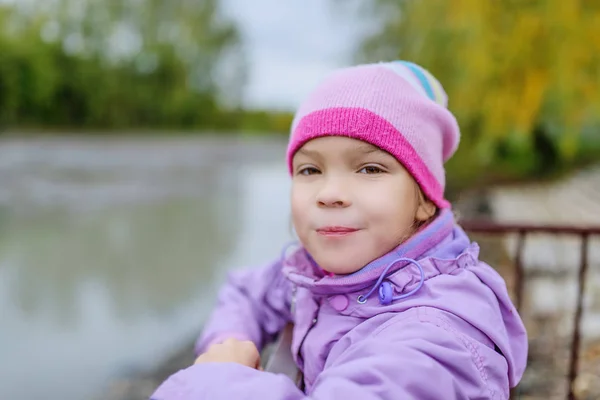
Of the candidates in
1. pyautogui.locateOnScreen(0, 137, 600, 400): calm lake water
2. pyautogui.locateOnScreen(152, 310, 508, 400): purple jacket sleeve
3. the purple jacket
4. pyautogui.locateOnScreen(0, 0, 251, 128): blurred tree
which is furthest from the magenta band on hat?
pyautogui.locateOnScreen(0, 0, 251, 128): blurred tree

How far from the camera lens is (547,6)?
5262 millimetres

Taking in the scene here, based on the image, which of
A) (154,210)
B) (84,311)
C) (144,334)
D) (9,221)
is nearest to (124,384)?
(144,334)

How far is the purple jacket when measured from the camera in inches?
28.5

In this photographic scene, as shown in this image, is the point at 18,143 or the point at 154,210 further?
the point at 18,143

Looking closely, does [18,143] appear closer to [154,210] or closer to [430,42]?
[154,210]

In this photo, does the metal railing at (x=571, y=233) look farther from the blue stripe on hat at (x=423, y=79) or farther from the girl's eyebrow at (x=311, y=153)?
the girl's eyebrow at (x=311, y=153)

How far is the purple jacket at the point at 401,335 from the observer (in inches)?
28.5

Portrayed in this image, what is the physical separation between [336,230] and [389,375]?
0.28m

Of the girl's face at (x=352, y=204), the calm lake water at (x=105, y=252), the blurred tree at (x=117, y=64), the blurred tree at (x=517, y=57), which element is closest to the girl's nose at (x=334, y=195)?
the girl's face at (x=352, y=204)

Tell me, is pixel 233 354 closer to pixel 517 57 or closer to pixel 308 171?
pixel 308 171

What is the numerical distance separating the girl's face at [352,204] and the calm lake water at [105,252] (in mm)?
1018

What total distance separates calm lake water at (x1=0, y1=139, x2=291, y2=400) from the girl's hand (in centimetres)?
94

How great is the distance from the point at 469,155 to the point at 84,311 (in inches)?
234

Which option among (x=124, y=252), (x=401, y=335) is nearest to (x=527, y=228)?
(x=401, y=335)
